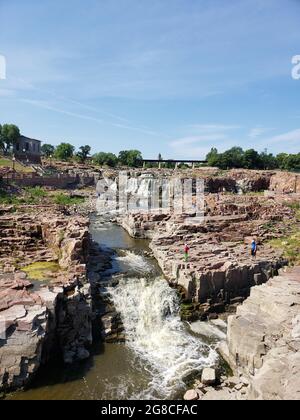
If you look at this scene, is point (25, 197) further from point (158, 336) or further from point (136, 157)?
point (136, 157)

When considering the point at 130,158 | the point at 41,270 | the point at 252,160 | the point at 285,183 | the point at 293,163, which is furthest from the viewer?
the point at 130,158

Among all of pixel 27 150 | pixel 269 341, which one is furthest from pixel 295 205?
pixel 27 150

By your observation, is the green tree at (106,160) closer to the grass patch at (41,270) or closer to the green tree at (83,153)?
the green tree at (83,153)

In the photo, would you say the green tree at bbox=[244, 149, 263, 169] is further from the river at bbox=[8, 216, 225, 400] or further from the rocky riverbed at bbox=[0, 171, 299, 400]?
the river at bbox=[8, 216, 225, 400]

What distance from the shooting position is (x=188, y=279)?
1902 cm

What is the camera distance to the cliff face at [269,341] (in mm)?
10156

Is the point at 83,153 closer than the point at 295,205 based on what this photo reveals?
No

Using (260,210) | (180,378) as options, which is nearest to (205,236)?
(260,210)

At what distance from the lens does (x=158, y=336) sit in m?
16.9

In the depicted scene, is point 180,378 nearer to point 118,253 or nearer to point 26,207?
point 118,253

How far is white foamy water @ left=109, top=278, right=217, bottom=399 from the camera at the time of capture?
1396cm

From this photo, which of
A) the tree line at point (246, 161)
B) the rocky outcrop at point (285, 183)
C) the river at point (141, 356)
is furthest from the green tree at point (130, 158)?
the river at point (141, 356)

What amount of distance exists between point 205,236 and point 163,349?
1147 cm

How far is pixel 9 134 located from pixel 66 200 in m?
25.6
